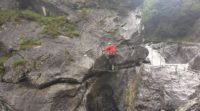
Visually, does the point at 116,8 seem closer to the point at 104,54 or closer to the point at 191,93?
the point at 104,54

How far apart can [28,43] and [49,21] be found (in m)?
1.89

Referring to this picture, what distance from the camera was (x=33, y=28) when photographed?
13.9 m

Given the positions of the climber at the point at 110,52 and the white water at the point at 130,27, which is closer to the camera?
the climber at the point at 110,52

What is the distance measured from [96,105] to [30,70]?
2.75m

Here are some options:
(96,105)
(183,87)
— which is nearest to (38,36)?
(96,105)

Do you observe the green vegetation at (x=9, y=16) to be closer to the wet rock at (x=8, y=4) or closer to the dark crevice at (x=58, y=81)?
the wet rock at (x=8, y=4)

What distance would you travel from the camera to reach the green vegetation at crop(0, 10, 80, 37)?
44.8ft

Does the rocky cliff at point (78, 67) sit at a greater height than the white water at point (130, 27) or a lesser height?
lesser

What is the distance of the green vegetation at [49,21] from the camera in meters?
13.7

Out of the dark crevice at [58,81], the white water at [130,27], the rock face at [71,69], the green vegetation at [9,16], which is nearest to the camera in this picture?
the rock face at [71,69]

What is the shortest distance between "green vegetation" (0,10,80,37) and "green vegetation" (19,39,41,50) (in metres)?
0.73

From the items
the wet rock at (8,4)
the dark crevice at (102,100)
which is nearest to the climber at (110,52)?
the dark crevice at (102,100)

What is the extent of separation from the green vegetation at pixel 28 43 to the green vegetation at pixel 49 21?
729 mm

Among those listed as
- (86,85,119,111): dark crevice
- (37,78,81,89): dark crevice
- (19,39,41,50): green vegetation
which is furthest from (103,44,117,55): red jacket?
(19,39,41,50): green vegetation
